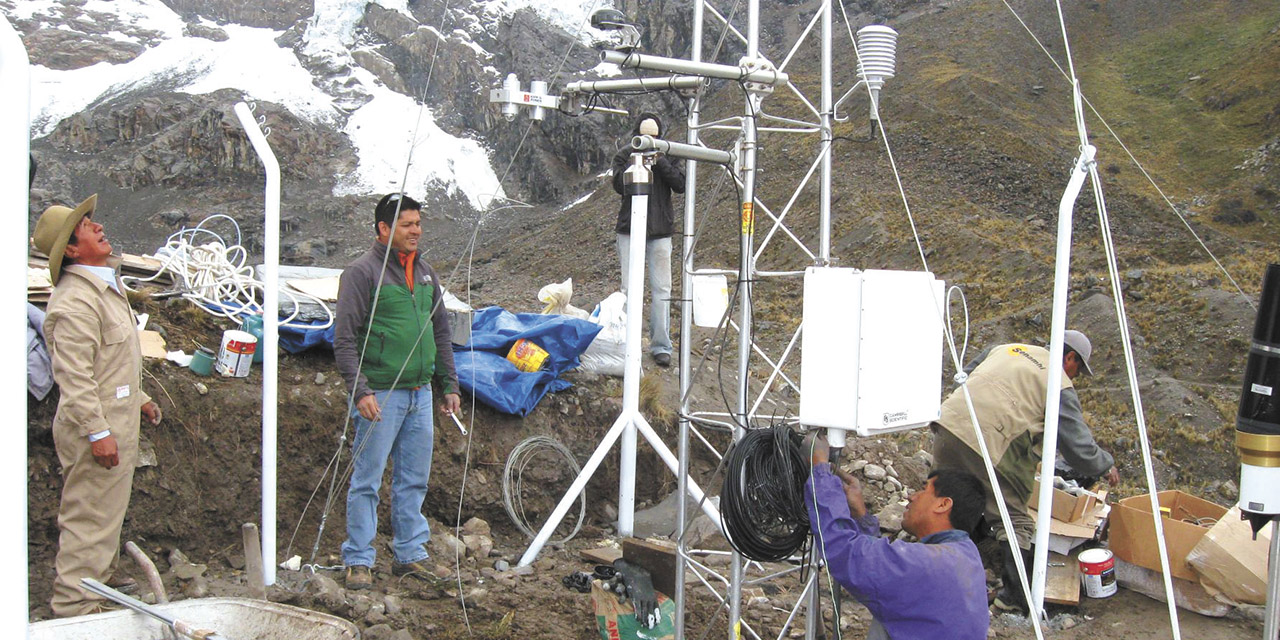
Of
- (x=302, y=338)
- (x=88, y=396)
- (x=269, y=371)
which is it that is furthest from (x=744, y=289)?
(x=302, y=338)

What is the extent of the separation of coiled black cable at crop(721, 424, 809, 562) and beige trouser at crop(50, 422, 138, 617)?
2.49 metres

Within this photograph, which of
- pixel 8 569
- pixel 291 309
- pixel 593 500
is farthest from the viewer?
pixel 593 500

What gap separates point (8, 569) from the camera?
109 centimetres

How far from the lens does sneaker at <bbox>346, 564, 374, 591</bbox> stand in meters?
4.44

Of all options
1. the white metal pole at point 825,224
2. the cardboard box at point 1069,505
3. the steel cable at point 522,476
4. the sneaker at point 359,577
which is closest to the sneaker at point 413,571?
the sneaker at point 359,577

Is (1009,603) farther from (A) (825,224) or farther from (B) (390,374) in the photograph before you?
(B) (390,374)

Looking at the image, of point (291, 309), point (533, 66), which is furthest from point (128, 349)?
point (533, 66)

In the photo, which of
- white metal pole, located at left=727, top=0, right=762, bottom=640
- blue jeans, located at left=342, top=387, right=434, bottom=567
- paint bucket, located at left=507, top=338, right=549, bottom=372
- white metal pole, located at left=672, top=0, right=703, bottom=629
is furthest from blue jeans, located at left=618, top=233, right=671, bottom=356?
white metal pole, located at left=727, top=0, right=762, bottom=640

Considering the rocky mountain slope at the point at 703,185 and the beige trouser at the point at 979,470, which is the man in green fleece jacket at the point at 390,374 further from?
the beige trouser at the point at 979,470

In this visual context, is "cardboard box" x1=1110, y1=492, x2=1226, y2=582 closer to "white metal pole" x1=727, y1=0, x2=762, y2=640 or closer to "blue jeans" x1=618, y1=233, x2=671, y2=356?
"white metal pole" x1=727, y1=0, x2=762, y2=640

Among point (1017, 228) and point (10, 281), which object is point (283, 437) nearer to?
point (10, 281)

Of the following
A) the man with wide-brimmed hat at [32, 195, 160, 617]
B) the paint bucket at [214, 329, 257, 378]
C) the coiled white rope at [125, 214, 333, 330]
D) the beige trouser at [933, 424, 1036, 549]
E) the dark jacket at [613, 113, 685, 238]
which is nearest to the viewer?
the man with wide-brimmed hat at [32, 195, 160, 617]

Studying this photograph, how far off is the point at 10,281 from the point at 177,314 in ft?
16.9

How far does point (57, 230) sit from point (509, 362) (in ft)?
9.49
